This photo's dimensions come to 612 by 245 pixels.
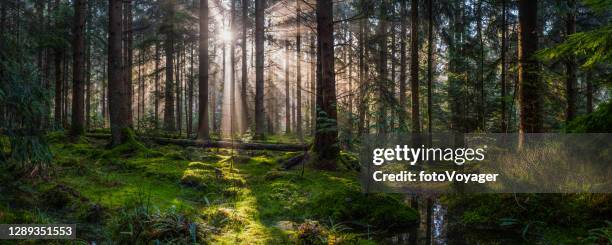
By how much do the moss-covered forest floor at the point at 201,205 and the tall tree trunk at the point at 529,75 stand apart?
3.85 meters

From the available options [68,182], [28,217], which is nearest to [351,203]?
[28,217]

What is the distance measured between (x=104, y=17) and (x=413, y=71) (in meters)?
23.5

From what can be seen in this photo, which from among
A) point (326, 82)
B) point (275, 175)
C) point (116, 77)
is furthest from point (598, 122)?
point (116, 77)

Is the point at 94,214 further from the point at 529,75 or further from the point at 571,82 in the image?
the point at 571,82

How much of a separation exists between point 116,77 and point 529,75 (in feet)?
38.4

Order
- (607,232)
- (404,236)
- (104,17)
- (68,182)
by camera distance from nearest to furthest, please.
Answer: (607,232)
(404,236)
(68,182)
(104,17)

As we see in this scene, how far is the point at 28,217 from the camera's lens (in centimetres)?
459

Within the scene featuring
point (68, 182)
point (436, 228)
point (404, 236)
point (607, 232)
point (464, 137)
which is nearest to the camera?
point (607, 232)

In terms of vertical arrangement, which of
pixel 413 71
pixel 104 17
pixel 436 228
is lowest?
pixel 436 228

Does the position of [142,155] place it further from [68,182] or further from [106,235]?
[106,235]

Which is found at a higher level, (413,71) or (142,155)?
(413,71)

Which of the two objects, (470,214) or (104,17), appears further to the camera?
(104,17)

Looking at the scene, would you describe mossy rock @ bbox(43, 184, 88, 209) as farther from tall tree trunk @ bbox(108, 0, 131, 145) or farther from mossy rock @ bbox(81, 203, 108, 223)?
tall tree trunk @ bbox(108, 0, 131, 145)

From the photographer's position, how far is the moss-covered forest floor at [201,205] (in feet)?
15.4
